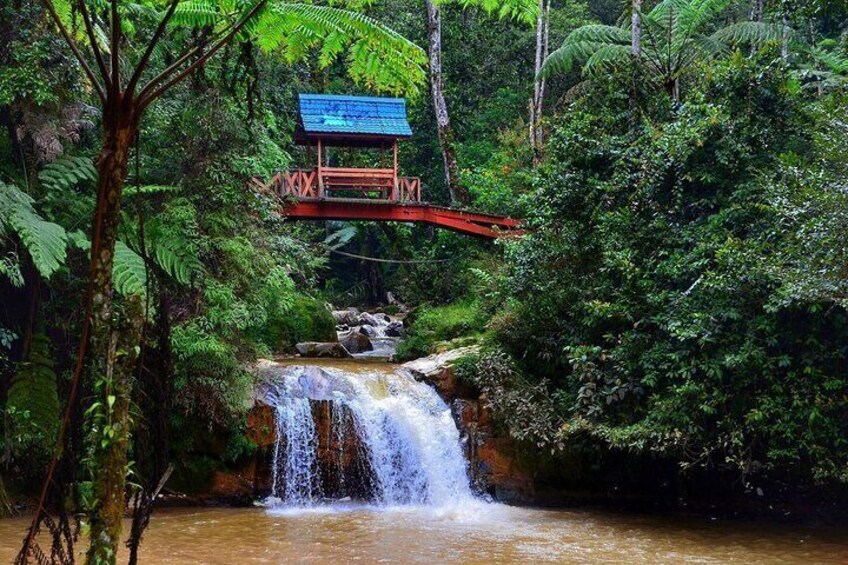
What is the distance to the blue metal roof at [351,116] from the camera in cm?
1769

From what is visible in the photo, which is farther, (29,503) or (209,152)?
(209,152)

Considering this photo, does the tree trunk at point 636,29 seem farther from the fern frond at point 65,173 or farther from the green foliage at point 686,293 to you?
Result: the fern frond at point 65,173

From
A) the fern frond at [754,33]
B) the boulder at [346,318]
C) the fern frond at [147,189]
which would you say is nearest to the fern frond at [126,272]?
the fern frond at [147,189]

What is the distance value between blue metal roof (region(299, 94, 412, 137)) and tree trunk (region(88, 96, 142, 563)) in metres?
15.1

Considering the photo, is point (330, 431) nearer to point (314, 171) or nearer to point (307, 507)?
point (307, 507)

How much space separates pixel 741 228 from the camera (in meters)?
9.59

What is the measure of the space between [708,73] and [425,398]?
5615 millimetres

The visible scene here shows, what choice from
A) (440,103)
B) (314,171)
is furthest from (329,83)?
(314,171)

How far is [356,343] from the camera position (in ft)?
54.1

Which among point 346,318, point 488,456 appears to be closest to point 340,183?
point 346,318

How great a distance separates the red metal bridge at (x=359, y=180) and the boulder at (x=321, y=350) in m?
2.59

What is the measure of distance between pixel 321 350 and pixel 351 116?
5.75 metres

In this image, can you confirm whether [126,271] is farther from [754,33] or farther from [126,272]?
[754,33]

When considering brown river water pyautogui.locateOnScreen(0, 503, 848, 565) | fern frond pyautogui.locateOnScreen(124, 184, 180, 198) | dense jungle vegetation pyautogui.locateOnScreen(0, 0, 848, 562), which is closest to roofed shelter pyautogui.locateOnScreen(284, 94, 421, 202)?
dense jungle vegetation pyautogui.locateOnScreen(0, 0, 848, 562)
